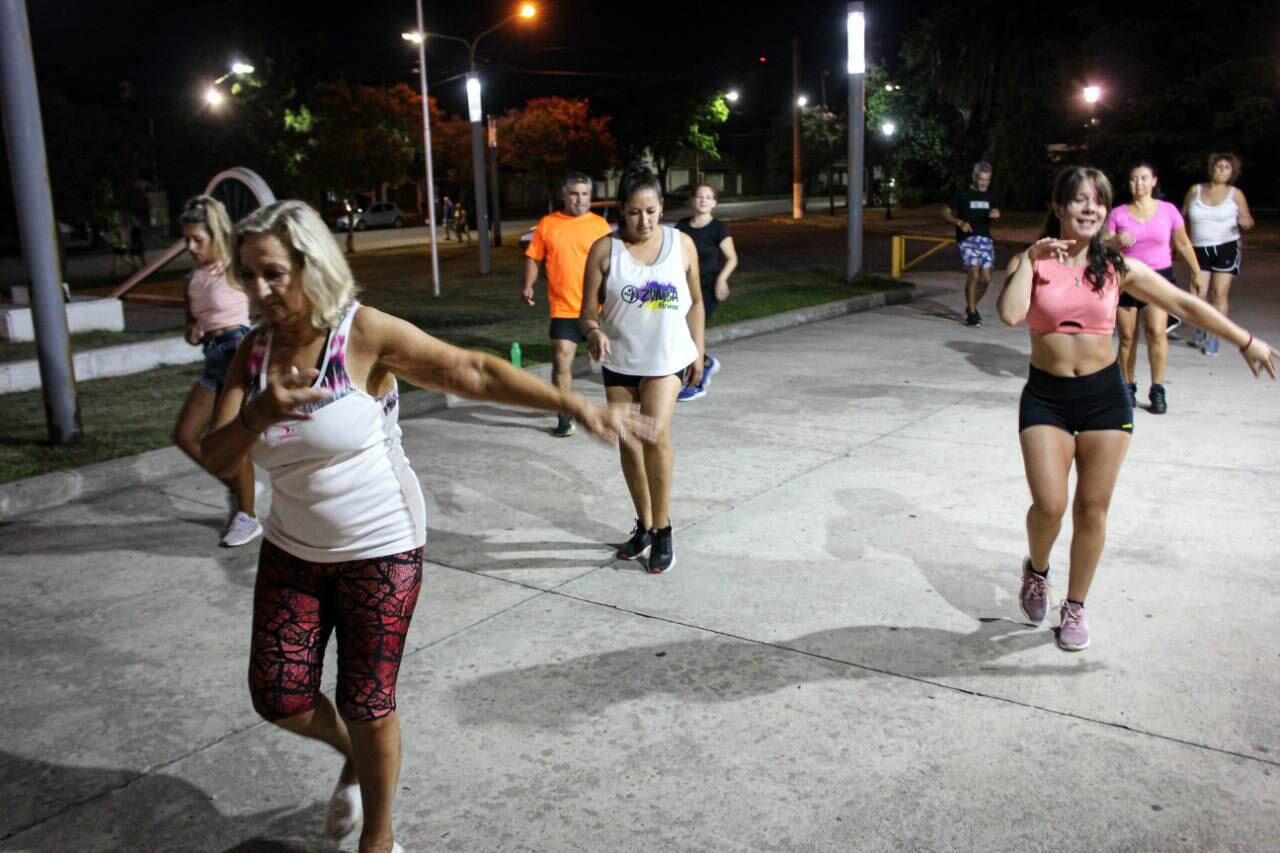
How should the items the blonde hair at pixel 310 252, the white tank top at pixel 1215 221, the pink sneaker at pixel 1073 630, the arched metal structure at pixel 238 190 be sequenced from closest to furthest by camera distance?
the blonde hair at pixel 310 252 < the pink sneaker at pixel 1073 630 < the white tank top at pixel 1215 221 < the arched metal structure at pixel 238 190

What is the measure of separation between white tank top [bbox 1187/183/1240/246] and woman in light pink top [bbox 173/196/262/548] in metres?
8.89

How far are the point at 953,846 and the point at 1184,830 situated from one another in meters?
0.66

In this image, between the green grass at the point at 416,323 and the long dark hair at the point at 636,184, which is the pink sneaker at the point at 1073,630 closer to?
the long dark hair at the point at 636,184

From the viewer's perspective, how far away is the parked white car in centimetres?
5250

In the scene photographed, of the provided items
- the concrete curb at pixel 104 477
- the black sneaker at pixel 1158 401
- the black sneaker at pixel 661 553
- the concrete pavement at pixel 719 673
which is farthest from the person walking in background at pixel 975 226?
the black sneaker at pixel 661 553

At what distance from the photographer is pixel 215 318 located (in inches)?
229

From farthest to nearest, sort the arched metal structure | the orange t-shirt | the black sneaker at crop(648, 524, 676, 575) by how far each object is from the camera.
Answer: the arched metal structure < the orange t-shirt < the black sneaker at crop(648, 524, 676, 575)

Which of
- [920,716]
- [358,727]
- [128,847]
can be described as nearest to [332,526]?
[358,727]

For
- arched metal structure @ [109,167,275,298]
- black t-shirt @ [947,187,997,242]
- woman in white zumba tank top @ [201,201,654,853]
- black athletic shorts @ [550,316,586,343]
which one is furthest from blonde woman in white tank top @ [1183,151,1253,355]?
woman in white zumba tank top @ [201,201,654,853]

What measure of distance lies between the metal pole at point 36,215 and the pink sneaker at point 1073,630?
6.56 meters

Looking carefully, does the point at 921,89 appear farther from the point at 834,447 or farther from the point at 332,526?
the point at 332,526

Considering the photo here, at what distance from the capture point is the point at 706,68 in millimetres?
74375

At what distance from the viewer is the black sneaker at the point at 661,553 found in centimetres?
540

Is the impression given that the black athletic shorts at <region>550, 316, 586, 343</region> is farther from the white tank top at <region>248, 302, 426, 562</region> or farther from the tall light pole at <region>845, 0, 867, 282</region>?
the tall light pole at <region>845, 0, 867, 282</region>
